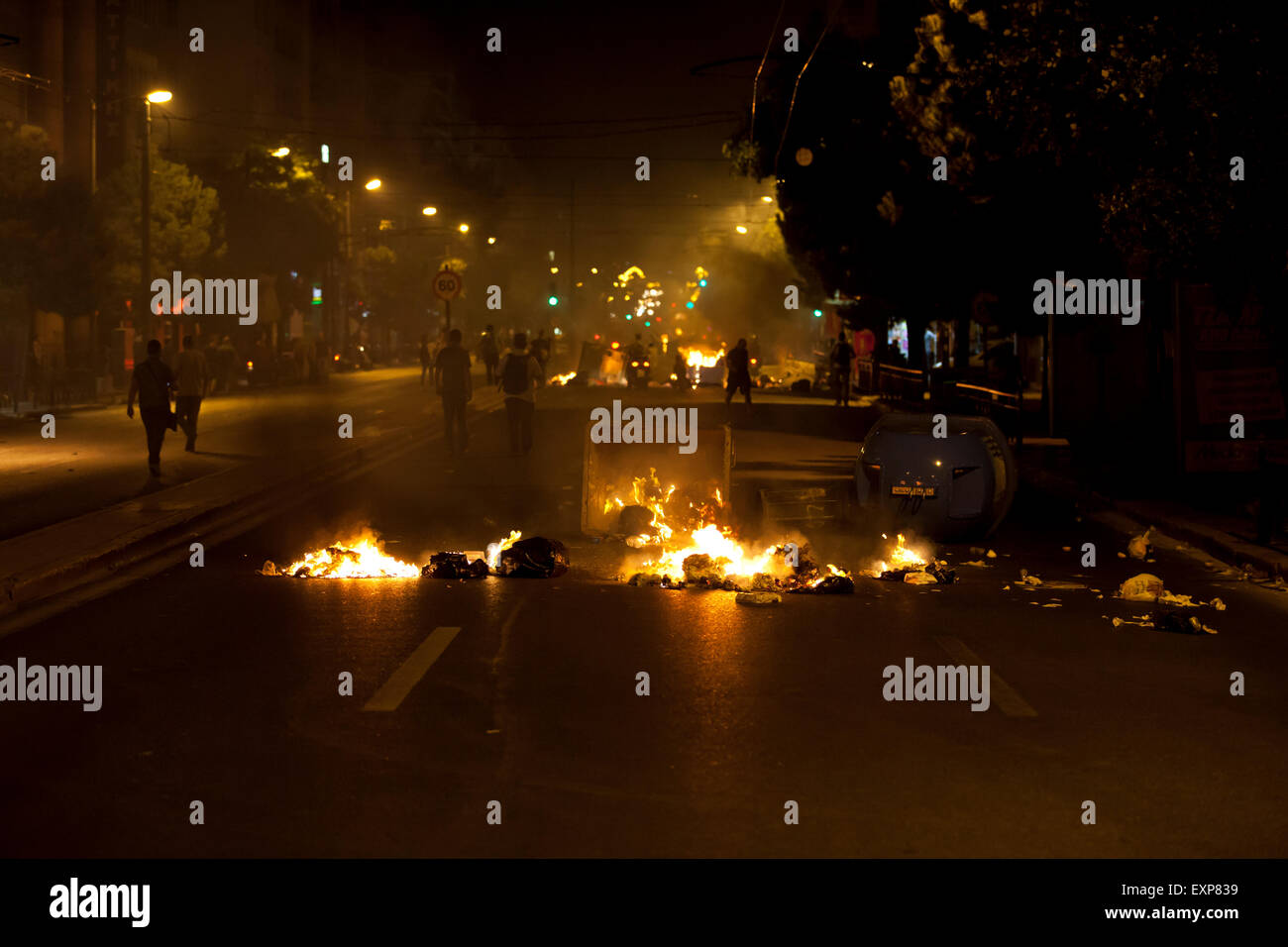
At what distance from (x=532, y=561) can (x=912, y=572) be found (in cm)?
327

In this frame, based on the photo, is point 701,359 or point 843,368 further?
point 701,359

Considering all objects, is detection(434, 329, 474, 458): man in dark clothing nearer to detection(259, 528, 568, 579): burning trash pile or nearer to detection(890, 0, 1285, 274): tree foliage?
detection(890, 0, 1285, 274): tree foliage

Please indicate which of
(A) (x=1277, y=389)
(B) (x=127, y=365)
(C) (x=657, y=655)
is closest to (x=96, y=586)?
(C) (x=657, y=655)

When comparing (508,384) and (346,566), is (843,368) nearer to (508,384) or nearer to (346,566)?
(508,384)

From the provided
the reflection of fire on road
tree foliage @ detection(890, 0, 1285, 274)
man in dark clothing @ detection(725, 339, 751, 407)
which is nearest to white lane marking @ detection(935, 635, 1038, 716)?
tree foliage @ detection(890, 0, 1285, 274)

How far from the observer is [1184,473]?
62.0 ft

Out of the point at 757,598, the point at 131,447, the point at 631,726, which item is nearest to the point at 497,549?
the point at 757,598

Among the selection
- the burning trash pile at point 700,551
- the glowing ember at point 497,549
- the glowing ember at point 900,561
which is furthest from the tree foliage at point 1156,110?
the glowing ember at point 497,549

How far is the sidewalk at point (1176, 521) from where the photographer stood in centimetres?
1427

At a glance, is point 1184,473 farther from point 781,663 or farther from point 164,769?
point 164,769

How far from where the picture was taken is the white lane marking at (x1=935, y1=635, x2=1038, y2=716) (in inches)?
322

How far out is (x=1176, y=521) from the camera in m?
17.1

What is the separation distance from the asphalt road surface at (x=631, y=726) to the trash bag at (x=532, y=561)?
0.75ft
